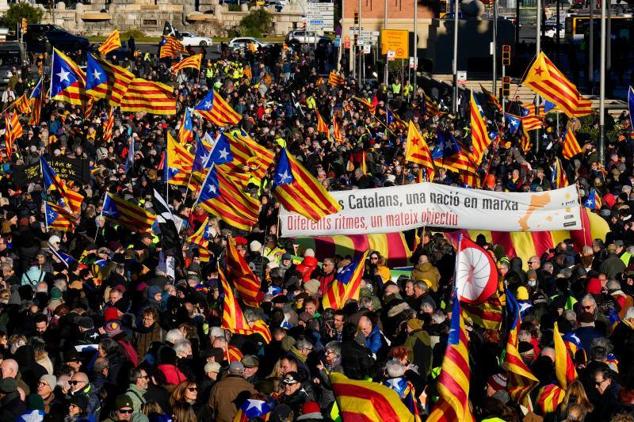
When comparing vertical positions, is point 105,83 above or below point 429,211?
above

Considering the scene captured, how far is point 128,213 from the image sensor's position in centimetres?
2209

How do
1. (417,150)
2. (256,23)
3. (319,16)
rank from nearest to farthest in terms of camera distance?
(417,150) < (319,16) < (256,23)

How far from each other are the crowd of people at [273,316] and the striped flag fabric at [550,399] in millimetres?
37

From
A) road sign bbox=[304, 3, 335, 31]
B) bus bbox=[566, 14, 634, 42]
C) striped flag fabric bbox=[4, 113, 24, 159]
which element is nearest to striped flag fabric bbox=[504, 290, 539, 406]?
striped flag fabric bbox=[4, 113, 24, 159]

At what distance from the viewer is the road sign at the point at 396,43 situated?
55375 mm

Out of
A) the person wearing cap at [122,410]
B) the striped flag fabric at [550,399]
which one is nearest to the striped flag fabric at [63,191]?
the person wearing cap at [122,410]

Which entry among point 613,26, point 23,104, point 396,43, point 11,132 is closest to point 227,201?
point 11,132

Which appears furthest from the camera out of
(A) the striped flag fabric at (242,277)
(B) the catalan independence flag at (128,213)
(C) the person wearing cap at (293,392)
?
(B) the catalan independence flag at (128,213)

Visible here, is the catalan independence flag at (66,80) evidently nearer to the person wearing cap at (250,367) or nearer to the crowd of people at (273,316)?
the crowd of people at (273,316)

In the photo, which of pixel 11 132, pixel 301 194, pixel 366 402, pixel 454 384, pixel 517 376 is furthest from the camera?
pixel 11 132

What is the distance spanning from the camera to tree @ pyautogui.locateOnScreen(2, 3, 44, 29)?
280 feet

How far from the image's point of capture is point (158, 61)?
5669 centimetres

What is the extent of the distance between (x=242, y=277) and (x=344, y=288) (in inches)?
41.0

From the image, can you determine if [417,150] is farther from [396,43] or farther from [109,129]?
[396,43]
